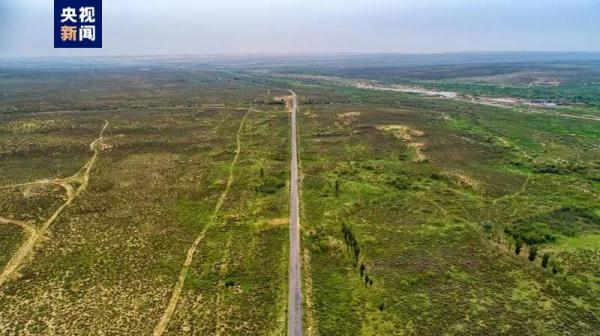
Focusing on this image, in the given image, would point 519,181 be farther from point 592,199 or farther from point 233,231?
point 233,231

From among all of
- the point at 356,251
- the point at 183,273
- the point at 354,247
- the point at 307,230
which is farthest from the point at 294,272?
the point at 183,273

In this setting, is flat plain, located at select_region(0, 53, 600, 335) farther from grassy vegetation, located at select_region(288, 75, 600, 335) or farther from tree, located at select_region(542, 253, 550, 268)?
tree, located at select_region(542, 253, 550, 268)

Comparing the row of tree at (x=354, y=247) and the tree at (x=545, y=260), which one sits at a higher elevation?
the tree at (x=545, y=260)

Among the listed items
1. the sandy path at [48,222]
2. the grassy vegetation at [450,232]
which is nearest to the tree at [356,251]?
the grassy vegetation at [450,232]

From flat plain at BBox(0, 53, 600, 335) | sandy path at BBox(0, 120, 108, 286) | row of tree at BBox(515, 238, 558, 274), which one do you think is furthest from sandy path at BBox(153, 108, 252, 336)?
row of tree at BBox(515, 238, 558, 274)

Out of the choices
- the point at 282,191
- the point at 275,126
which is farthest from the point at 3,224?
the point at 275,126

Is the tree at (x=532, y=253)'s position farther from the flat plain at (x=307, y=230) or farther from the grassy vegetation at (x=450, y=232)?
the flat plain at (x=307, y=230)
